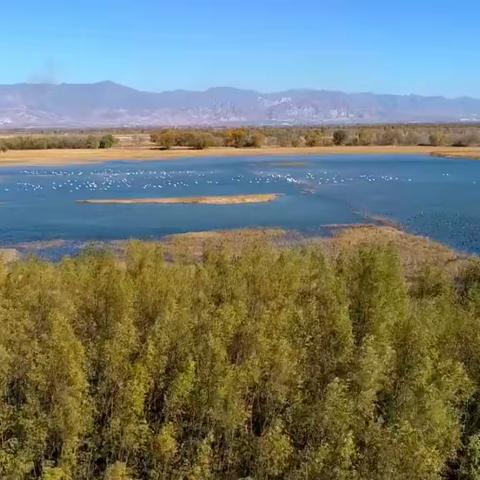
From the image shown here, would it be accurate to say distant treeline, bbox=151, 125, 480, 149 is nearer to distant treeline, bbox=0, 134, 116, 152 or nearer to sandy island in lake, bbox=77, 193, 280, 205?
distant treeline, bbox=0, 134, 116, 152

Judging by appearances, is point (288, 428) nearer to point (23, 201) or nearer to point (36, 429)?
point (36, 429)

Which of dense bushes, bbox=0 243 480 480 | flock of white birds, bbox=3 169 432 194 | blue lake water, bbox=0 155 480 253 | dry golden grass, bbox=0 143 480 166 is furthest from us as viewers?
dry golden grass, bbox=0 143 480 166

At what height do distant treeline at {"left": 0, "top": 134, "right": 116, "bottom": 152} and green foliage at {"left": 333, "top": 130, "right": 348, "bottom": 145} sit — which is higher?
green foliage at {"left": 333, "top": 130, "right": 348, "bottom": 145}

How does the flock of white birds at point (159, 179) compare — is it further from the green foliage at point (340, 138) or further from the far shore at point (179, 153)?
the green foliage at point (340, 138)

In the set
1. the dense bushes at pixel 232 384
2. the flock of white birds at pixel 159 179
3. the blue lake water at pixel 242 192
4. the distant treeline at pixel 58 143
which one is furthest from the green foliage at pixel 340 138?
the dense bushes at pixel 232 384

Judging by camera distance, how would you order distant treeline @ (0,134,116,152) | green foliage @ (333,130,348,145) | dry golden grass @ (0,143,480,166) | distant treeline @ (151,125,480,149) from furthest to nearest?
green foliage @ (333,130,348,145) → distant treeline @ (151,125,480,149) → distant treeline @ (0,134,116,152) → dry golden grass @ (0,143,480,166)

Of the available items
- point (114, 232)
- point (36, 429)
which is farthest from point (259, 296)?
point (114, 232)

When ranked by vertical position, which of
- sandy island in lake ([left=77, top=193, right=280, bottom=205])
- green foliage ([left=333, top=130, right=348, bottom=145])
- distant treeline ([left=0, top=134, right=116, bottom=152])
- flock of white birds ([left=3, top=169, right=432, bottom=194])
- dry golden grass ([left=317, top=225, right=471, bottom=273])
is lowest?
dry golden grass ([left=317, top=225, right=471, bottom=273])

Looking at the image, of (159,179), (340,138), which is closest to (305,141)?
(340,138)

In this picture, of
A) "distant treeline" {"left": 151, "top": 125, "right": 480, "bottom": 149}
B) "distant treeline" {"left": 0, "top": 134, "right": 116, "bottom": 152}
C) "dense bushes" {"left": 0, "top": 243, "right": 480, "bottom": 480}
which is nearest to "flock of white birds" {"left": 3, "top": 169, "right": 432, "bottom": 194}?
"distant treeline" {"left": 0, "top": 134, "right": 116, "bottom": 152}
